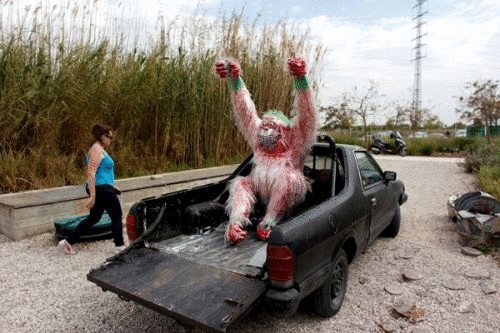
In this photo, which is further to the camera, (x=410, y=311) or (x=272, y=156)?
(x=272, y=156)

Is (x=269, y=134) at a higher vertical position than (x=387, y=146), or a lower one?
higher

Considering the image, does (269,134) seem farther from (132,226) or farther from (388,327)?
(388,327)

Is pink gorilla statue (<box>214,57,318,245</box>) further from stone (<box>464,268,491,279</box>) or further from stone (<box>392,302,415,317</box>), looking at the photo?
stone (<box>464,268,491,279</box>)

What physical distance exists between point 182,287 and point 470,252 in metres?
3.39

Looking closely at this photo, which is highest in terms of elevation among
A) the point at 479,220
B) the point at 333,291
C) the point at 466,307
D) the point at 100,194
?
the point at 100,194

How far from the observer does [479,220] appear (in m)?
4.20

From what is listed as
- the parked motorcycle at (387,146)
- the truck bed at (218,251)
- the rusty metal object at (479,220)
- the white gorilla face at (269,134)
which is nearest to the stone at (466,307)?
the rusty metal object at (479,220)

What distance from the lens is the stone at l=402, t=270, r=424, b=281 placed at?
3.49 metres

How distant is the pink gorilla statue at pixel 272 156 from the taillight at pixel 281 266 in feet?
3.10

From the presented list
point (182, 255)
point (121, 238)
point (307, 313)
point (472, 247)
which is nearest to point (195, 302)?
point (182, 255)

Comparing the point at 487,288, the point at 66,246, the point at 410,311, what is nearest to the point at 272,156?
the point at 410,311

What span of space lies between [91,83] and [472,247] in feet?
18.7

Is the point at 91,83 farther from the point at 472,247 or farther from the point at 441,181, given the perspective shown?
the point at 441,181

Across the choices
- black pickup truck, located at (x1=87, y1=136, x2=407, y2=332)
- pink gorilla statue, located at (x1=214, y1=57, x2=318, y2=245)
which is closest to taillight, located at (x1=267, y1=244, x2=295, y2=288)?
black pickup truck, located at (x1=87, y1=136, x2=407, y2=332)
